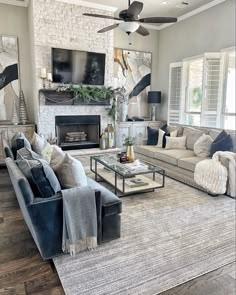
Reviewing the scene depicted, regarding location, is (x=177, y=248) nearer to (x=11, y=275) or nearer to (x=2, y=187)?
(x=11, y=275)

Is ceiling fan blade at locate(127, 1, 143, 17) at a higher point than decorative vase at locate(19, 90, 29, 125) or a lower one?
higher

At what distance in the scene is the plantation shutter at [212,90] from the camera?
5270 mm

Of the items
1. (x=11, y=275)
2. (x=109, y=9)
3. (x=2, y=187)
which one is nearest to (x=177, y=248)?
(x=11, y=275)

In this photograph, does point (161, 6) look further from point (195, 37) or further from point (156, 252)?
point (156, 252)

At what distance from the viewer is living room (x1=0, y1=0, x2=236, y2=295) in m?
2.19

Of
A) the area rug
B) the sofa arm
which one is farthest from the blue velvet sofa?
the area rug

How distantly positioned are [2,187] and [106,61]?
3.83m

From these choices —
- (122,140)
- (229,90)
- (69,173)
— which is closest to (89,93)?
(122,140)

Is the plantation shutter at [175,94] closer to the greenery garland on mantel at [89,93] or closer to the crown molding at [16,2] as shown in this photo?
the greenery garland on mantel at [89,93]

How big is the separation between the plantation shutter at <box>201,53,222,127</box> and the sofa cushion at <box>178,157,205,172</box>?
1484mm

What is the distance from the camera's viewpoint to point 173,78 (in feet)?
21.9

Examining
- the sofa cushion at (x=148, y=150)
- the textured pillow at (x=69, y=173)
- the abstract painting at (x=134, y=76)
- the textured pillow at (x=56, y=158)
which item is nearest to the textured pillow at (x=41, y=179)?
the textured pillow at (x=69, y=173)

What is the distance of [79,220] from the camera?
232cm

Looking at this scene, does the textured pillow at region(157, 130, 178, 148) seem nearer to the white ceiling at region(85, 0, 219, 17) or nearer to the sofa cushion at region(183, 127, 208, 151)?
the sofa cushion at region(183, 127, 208, 151)
